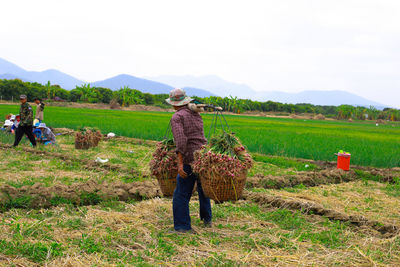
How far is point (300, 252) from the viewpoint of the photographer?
3.73 m

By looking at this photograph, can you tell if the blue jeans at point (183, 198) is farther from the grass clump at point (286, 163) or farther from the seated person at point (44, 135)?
the seated person at point (44, 135)

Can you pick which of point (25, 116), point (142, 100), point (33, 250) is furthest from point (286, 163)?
point (142, 100)

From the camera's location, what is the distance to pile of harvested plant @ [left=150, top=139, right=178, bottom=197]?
4340 millimetres

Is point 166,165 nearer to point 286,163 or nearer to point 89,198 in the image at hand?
point 89,198

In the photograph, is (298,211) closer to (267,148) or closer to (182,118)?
(182,118)

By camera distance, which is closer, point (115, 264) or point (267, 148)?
point (115, 264)

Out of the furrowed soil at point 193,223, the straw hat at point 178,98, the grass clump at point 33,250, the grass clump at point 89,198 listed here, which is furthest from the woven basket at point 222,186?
the grass clump at point 89,198

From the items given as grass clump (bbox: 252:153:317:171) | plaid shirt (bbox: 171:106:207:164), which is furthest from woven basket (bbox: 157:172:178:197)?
grass clump (bbox: 252:153:317:171)

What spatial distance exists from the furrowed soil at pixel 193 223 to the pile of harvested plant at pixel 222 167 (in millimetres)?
575

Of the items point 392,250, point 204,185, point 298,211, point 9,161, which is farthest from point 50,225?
point 9,161

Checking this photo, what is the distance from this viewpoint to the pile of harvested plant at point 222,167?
12.3 ft

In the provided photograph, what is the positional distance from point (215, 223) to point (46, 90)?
57.8 metres

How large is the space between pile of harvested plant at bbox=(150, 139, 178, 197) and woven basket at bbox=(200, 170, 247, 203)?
1.90 ft

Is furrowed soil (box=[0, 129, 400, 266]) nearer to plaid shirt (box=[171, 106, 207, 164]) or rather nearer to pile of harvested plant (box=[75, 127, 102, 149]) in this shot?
plaid shirt (box=[171, 106, 207, 164])
